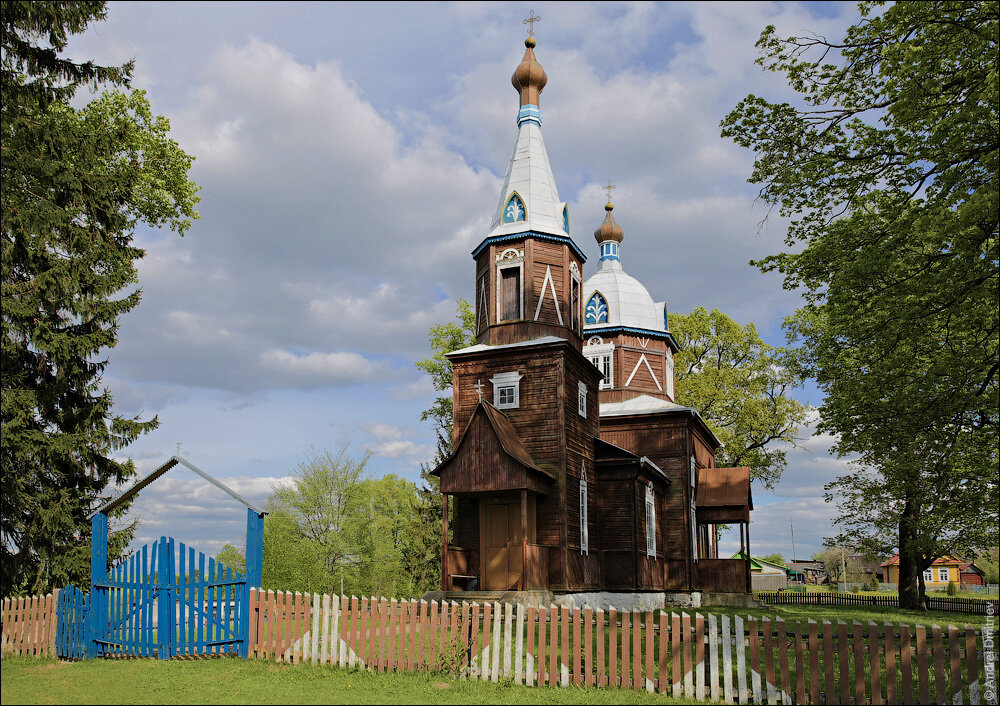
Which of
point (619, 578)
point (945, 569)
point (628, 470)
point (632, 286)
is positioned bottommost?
point (945, 569)

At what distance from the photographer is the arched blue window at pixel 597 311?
33188 millimetres

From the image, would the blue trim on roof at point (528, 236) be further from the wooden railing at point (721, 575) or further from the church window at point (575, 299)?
the wooden railing at point (721, 575)

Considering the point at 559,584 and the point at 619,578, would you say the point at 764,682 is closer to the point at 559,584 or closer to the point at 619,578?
the point at 559,584

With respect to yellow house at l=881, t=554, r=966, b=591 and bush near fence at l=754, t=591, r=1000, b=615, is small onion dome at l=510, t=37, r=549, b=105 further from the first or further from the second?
yellow house at l=881, t=554, r=966, b=591

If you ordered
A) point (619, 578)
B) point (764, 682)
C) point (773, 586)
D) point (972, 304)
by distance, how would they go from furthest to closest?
point (773, 586) → point (619, 578) → point (972, 304) → point (764, 682)

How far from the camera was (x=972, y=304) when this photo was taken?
522 inches

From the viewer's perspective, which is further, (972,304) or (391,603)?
(972,304)

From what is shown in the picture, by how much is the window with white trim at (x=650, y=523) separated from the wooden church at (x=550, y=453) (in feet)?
0.22

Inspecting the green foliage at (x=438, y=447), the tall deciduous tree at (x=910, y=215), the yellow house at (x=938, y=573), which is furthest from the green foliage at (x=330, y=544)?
the yellow house at (x=938, y=573)

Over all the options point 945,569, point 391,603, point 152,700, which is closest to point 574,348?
point 391,603

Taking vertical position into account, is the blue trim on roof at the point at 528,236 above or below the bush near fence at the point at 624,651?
above

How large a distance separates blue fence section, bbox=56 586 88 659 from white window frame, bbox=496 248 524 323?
13.6 meters

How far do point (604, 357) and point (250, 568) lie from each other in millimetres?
22221

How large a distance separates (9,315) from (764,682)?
15293 millimetres
